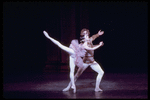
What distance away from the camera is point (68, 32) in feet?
29.3

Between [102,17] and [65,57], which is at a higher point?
[102,17]

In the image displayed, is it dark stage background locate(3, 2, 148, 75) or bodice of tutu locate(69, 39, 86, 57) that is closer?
bodice of tutu locate(69, 39, 86, 57)

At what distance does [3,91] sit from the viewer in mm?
4949

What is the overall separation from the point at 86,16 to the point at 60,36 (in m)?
1.61

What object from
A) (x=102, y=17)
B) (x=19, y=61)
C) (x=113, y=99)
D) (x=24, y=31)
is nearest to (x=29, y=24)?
(x=24, y=31)

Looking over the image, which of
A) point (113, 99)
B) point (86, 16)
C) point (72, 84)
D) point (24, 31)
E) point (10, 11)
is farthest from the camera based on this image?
point (24, 31)

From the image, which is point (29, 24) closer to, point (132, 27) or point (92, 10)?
point (92, 10)

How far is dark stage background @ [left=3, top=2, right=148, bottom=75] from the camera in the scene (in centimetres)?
Answer: 902

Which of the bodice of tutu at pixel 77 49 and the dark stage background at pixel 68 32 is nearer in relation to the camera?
the bodice of tutu at pixel 77 49

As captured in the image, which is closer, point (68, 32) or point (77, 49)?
point (77, 49)

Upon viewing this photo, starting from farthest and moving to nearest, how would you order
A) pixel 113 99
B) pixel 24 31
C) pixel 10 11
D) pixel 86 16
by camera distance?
pixel 24 31, pixel 10 11, pixel 86 16, pixel 113 99

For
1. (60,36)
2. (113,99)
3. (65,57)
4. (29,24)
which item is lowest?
(113,99)

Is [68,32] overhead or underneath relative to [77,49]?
overhead

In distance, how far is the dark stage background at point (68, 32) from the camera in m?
9.02
